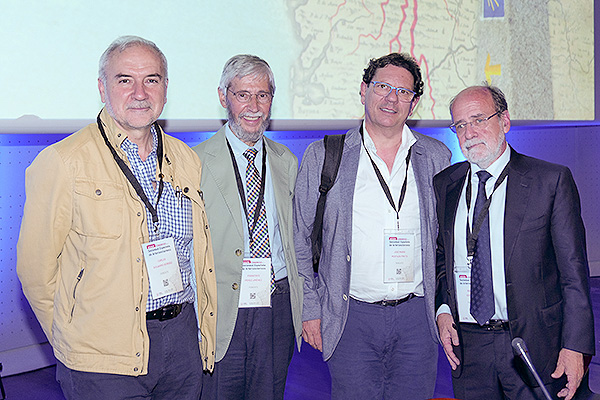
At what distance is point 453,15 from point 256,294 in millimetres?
2919

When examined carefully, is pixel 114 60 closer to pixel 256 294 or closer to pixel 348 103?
pixel 256 294

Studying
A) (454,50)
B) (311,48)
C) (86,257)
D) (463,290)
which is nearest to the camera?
(86,257)

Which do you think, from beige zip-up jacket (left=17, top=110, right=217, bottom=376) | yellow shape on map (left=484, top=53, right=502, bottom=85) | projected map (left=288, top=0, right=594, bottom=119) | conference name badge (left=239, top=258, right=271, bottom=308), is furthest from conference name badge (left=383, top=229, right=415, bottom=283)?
yellow shape on map (left=484, top=53, right=502, bottom=85)

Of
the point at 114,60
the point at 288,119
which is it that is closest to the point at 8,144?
the point at 288,119

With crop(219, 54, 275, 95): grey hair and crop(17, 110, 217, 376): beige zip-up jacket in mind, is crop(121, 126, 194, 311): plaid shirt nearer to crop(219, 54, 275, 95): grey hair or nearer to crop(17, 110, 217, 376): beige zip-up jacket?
crop(17, 110, 217, 376): beige zip-up jacket

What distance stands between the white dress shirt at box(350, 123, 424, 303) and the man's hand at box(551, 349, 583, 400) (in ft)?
1.74

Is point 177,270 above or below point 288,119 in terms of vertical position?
below

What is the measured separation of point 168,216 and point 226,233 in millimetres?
331

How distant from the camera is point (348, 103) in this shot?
11.7ft

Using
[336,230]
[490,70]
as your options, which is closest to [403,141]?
[336,230]

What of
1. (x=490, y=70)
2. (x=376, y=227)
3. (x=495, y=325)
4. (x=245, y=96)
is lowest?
(x=495, y=325)

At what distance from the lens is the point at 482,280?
1931 mm

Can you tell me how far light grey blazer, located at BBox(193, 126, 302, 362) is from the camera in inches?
79.4

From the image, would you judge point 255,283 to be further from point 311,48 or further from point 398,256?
point 311,48
